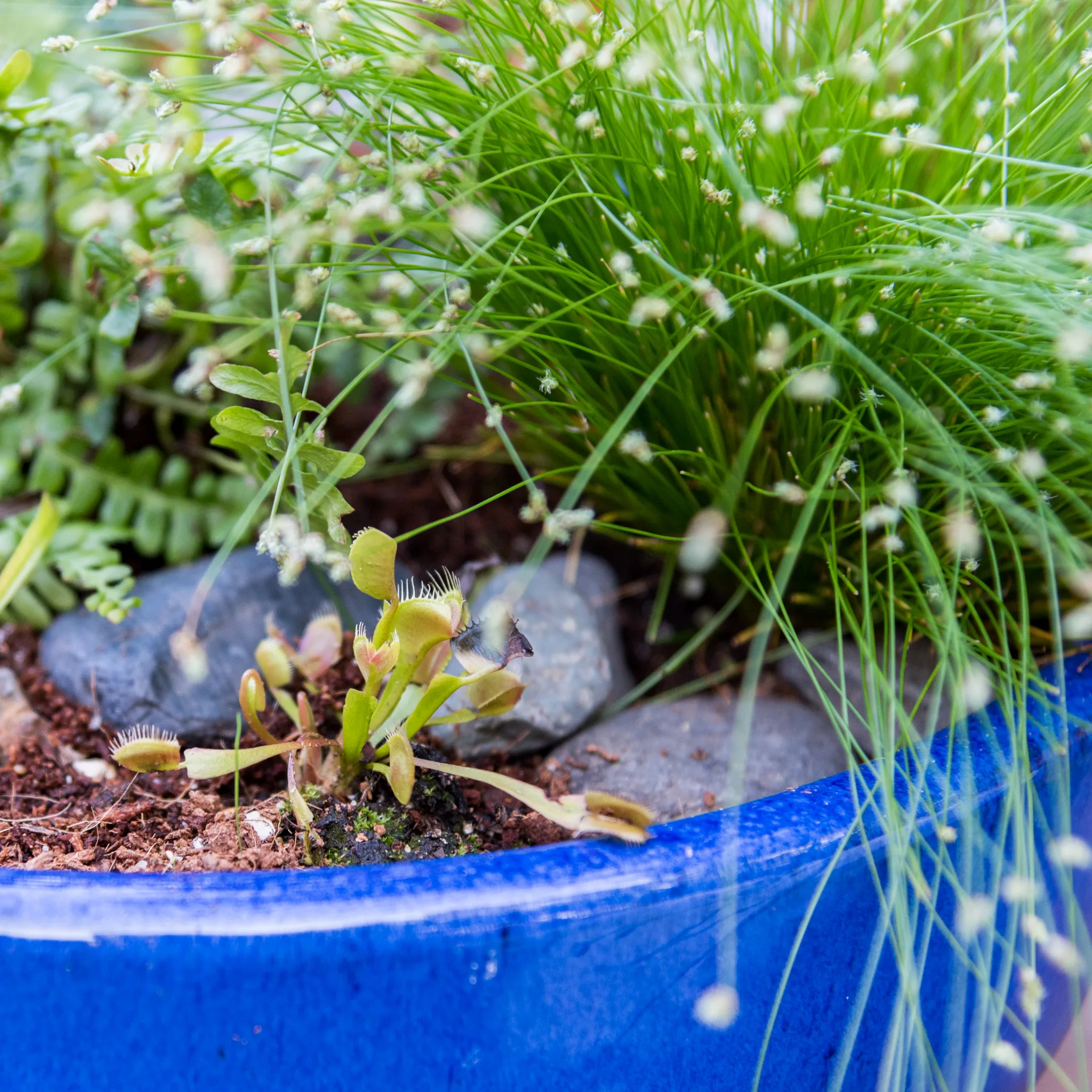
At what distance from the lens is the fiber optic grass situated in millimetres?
563

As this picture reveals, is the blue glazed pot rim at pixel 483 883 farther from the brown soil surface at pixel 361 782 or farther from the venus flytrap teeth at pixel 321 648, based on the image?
the venus flytrap teeth at pixel 321 648

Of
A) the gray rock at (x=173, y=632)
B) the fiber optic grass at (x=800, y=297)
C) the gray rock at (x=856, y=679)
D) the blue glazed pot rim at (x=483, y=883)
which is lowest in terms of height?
the gray rock at (x=173, y=632)

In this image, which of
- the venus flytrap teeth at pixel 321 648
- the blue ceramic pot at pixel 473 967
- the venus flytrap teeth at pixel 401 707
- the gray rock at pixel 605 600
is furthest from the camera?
the gray rock at pixel 605 600

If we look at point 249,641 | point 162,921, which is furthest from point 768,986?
point 249,641

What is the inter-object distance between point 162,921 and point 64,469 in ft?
2.42

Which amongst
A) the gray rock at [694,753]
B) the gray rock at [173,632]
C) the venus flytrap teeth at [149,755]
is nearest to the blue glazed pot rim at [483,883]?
the venus flytrap teeth at [149,755]

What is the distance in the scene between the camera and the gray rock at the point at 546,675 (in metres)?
0.89

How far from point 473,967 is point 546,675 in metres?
0.43

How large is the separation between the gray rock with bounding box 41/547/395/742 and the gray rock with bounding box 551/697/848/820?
300 mm

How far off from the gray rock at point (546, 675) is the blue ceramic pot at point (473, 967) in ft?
1.04

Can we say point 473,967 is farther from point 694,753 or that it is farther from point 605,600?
point 605,600

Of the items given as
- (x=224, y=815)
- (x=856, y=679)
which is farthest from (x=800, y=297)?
(x=224, y=815)

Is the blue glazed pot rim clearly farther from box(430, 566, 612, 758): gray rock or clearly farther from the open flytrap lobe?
box(430, 566, 612, 758): gray rock

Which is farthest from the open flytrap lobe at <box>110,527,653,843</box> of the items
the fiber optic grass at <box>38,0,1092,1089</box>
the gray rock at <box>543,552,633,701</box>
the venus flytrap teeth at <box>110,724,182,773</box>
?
the gray rock at <box>543,552,633,701</box>
